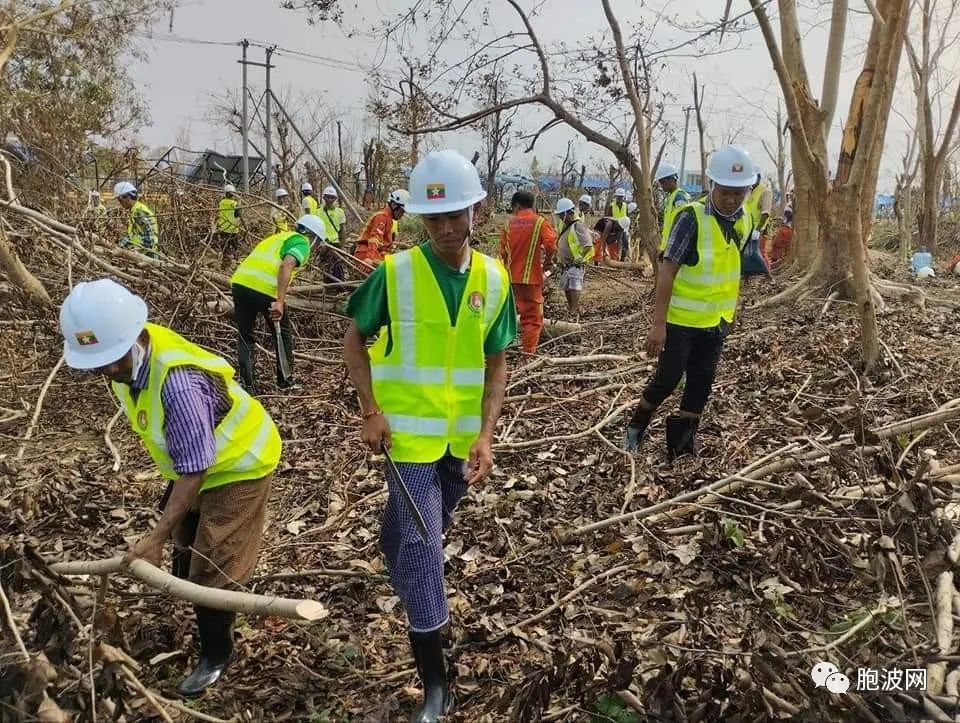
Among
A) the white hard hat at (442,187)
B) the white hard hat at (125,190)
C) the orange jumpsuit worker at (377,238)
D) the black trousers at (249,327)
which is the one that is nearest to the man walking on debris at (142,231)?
the white hard hat at (125,190)

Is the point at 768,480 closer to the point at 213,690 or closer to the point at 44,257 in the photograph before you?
the point at 213,690

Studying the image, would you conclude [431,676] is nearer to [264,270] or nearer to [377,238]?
[264,270]

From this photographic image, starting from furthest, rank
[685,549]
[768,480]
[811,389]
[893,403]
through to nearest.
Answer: [811,389] → [893,403] → [768,480] → [685,549]

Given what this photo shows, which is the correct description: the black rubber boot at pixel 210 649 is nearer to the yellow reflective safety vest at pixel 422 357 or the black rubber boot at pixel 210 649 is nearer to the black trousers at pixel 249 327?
the yellow reflective safety vest at pixel 422 357

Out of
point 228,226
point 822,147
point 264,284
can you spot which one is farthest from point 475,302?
point 228,226

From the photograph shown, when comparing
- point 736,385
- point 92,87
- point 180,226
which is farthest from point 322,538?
point 92,87

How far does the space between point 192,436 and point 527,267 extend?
5034 mm

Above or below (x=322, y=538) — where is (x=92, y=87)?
above

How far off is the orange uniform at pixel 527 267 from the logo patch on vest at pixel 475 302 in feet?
15.1

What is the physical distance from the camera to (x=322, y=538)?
12.1 ft

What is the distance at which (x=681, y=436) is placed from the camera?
13.6 ft

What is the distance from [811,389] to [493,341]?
339 cm

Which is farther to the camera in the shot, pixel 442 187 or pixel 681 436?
pixel 681 436

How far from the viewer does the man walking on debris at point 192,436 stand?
7.31 ft
